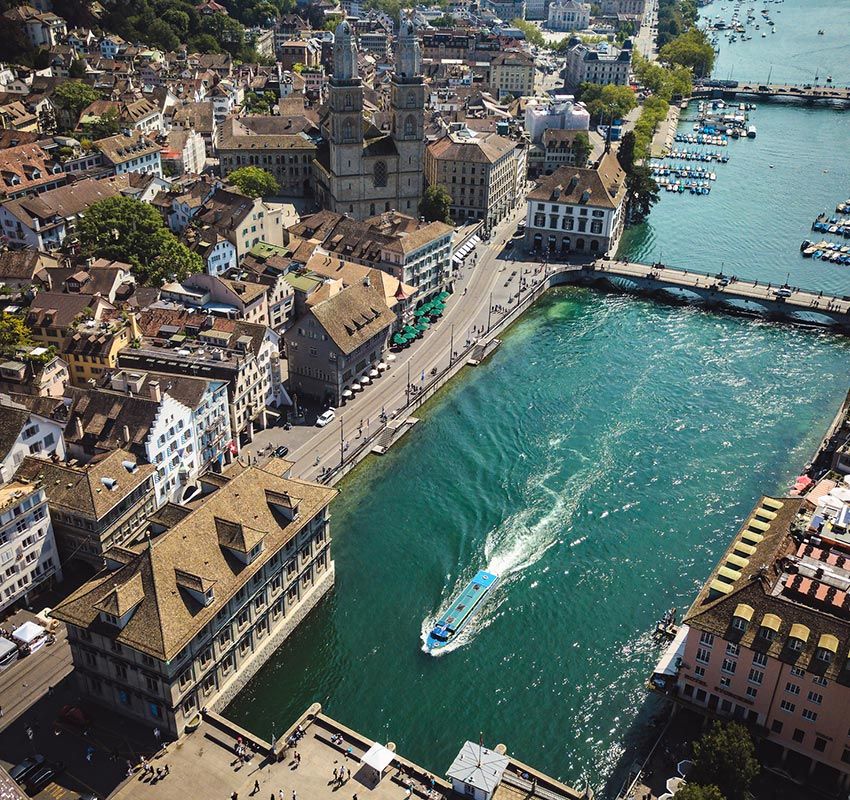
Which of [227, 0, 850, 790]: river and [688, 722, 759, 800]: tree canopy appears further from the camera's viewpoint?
[227, 0, 850, 790]: river

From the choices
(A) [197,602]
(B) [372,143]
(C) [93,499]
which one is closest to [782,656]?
(A) [197,602]

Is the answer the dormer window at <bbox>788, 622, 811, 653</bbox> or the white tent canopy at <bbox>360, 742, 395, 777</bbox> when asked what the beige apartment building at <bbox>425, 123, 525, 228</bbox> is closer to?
the dormer window at <bbox>788, 622, 811, 653</bbox>

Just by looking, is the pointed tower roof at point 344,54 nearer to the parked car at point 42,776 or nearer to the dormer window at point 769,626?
the dormer window at point 769,626

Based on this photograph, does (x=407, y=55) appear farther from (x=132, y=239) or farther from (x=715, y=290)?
(x=715, y=290)

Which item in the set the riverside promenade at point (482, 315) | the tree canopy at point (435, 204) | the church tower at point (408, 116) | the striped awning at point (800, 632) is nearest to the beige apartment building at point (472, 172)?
the riverside promenade at point (482, 315)

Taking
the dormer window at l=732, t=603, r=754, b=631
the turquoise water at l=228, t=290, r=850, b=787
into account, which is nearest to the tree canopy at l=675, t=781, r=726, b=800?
the turquoise water at l=228, t=290, r=850, b=787

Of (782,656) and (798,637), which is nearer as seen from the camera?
(798,637)
